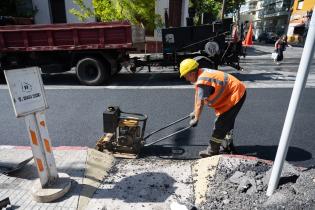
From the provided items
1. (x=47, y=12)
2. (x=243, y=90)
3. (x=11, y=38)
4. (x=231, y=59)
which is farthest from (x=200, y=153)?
(x=47, y=12)

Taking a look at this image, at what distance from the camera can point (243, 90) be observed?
3.80 metres

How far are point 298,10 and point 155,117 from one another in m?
42.4

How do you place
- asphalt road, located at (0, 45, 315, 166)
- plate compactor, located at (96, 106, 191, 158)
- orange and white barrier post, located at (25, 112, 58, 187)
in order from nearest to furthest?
1. orange and white barrier post, located at (25, 112, 58, 187)
2. plate compactor, located at (96, 106, 191, 158)
3. asphalt road, located at (0, 45, 315, 166)

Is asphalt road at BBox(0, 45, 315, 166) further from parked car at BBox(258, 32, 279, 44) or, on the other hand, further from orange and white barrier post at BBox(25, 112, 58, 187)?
parked car at BBox(258, 32, 279, 44)

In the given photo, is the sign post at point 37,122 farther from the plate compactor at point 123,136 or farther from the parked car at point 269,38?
the parked car at point 269,38

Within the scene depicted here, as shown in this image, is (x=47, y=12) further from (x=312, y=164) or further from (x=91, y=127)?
(x=312, y=164)

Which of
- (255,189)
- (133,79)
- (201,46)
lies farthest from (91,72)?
(255,189)

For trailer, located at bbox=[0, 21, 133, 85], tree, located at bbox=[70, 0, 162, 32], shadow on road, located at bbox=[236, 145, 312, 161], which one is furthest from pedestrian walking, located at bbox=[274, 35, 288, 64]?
shadow on road, located at bbox=[236, 145, 312, 161]

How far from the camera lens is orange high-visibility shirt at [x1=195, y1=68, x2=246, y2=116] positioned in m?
3.59

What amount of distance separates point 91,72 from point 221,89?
631cm

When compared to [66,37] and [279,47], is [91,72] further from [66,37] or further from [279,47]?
[279,47]

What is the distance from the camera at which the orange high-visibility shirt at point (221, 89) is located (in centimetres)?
359

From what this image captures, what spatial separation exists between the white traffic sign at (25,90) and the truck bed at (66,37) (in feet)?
19.7

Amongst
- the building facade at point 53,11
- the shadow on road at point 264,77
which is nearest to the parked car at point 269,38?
the shadow on road at point 264,77
